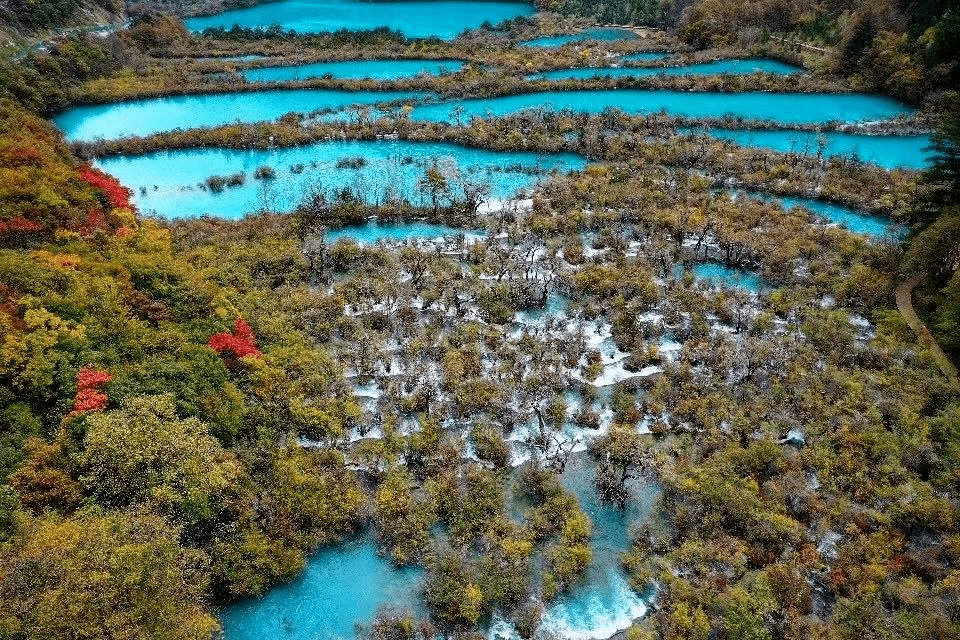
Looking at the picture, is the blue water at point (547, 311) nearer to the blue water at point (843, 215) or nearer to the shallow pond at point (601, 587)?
→ the shallow pond at point (601, 587)

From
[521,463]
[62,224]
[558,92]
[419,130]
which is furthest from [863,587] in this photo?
[558,92]

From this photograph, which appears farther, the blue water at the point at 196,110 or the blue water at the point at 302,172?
the blue water at the point at 196,110

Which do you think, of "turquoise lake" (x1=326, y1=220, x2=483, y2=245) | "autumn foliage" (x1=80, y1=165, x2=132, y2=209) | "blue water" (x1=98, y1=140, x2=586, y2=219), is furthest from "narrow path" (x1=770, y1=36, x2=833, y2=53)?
"autumn foliage" (x1=80, y1=165, x2=132, y2=209)

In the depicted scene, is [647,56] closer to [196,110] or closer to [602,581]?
[196,110]

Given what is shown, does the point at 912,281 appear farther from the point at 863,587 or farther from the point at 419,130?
the point at 419,130

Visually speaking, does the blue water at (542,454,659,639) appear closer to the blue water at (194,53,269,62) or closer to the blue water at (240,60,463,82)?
the blue water at (240,60,463,82)

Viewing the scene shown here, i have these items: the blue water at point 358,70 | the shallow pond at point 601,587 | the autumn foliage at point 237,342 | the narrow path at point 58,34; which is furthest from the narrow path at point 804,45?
the narrow path at point 58,34

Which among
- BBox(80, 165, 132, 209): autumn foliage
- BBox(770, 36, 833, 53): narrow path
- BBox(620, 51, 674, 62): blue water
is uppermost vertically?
BBox(770, 36, 833, 53): narrow path

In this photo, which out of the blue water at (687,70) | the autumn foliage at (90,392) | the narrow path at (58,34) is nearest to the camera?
the autumn foliage at (90,392)
